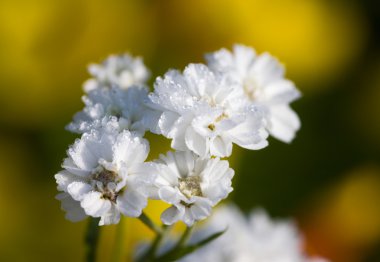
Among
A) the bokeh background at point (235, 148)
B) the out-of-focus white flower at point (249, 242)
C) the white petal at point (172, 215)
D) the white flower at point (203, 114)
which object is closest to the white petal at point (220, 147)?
the white flower at point (203, 114)

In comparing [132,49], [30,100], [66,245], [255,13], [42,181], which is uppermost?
[255,13]

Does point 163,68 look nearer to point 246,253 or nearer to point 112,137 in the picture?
point 246,253

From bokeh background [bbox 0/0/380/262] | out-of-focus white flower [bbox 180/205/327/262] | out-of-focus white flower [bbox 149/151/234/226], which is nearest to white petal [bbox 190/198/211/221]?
out-of-focus white flower [bbox 149/151/234/226]

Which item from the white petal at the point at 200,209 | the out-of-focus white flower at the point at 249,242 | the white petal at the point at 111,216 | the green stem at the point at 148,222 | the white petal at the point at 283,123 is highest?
the white petal at the point at 283,123

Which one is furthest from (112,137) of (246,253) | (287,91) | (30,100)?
(30,100)

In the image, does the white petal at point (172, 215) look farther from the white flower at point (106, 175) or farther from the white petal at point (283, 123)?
the white petal at point (283, 123)

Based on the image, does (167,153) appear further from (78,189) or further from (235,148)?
(235,148)

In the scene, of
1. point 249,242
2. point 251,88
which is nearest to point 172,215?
point 251,88
